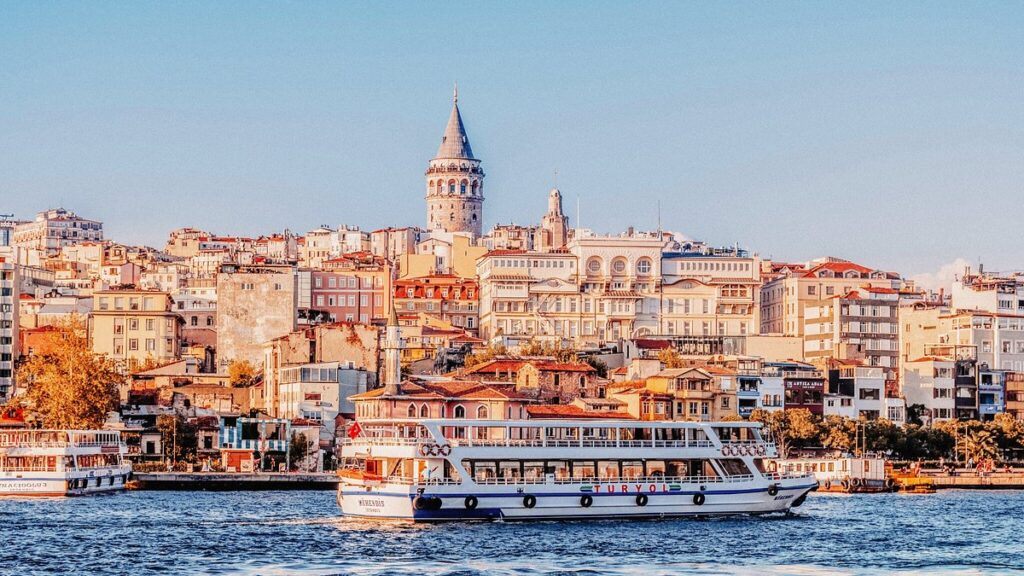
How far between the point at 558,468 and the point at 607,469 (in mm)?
1617

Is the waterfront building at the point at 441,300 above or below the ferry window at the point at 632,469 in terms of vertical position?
above

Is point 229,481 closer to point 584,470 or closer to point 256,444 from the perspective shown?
point 256,444

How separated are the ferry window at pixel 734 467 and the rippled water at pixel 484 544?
1.95 metres

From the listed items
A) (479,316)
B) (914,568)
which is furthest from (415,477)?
(479,316)

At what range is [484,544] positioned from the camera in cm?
4734

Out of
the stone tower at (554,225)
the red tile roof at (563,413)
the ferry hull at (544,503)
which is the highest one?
the stone tower at (554,225)

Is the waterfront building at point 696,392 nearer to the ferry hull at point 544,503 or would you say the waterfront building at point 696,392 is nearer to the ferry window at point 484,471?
the ferry hull at point 544,503

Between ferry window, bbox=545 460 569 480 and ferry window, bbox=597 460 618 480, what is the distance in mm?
1048

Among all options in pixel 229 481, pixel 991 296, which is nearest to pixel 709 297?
pixel 991 296

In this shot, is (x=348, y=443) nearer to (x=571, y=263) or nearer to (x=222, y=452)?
(x=222, y=452)

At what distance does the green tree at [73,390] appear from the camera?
88.4 metres

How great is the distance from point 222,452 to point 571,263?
45.2 metres

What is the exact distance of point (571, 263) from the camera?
420ft

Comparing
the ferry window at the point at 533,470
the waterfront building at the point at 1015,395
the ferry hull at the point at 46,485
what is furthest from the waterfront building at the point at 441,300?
the ferry window at the point at 533,470
